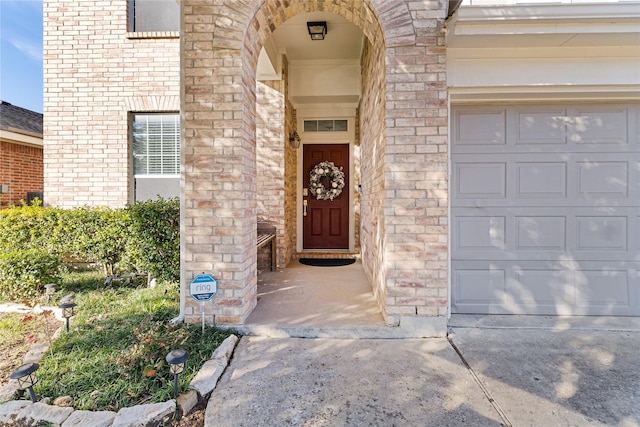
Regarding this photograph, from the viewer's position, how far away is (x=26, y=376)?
5.65ft

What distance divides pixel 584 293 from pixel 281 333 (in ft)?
9.38

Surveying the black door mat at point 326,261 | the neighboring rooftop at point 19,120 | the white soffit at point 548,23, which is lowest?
the black door mat at point 326,261

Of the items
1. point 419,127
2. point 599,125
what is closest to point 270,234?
point 419,127

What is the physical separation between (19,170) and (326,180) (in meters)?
6.48

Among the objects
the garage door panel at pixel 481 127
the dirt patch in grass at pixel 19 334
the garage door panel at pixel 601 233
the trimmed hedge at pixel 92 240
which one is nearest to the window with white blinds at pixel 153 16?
the trimmed hedge at pixel 92 240

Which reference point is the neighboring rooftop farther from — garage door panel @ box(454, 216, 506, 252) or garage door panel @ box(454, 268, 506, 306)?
garage door panel @ box(454, 268, 506, 306)

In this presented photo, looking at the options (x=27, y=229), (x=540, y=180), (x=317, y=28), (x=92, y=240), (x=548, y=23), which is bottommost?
(x=92, y=240)

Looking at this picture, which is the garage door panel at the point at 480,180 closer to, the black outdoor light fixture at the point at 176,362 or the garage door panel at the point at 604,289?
the garage door panel at the point at 604,289

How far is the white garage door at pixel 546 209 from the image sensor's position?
9.52ft

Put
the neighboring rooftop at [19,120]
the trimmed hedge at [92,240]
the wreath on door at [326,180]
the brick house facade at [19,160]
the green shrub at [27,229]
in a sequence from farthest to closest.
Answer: the neighboring rooftop at [19,120] → the brick house facade at [19,160] → the wreath on door at [326,180] → the green shrub at [27,229] → the trimmed hedge at [92,240]

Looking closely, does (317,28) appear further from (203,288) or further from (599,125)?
(203,288)

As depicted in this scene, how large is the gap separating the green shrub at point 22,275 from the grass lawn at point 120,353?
615 mm

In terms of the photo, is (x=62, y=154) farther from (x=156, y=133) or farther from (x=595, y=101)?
(x=595, y=101)

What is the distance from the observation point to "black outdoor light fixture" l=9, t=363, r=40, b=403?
1.66 meters
